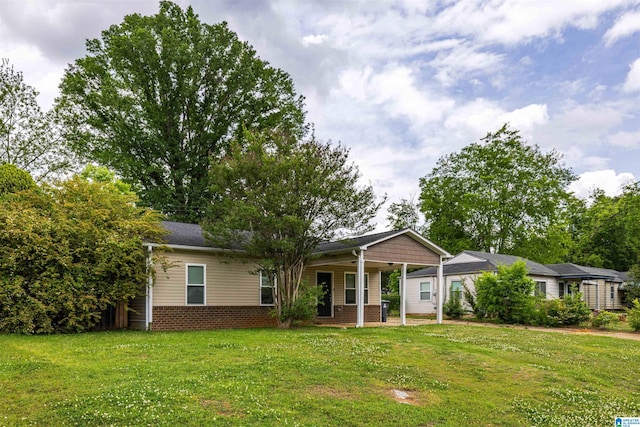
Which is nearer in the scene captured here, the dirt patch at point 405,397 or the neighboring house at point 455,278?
the dirt patch at point 405,397

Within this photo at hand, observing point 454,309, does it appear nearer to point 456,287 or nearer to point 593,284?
point 456,287

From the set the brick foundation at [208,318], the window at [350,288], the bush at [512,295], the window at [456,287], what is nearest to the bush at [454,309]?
the window at [456,287]

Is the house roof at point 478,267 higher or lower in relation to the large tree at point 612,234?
lower

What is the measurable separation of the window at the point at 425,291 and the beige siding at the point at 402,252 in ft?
30.2

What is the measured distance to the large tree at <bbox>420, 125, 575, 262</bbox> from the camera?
40.1m

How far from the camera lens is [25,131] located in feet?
94.0

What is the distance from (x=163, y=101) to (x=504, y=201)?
89.2 ft

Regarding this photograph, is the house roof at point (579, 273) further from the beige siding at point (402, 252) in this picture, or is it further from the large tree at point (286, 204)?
the large tree at point (286, 204)

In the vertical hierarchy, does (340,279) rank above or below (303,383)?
above

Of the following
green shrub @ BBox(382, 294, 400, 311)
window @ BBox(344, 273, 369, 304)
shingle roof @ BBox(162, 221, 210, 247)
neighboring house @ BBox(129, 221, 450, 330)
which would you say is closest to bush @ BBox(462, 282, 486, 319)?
neighboring house @ BBox(129, 221, 450, 330)

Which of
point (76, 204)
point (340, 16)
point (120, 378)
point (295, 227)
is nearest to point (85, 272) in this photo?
point (76, 204)

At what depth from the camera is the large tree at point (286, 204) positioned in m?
15.3

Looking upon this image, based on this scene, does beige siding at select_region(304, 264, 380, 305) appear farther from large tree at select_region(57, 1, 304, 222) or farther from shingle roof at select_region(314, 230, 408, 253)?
large tree at select_region(57, 1, 304, 222)

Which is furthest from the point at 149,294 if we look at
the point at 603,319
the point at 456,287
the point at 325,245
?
the point at 456,287
